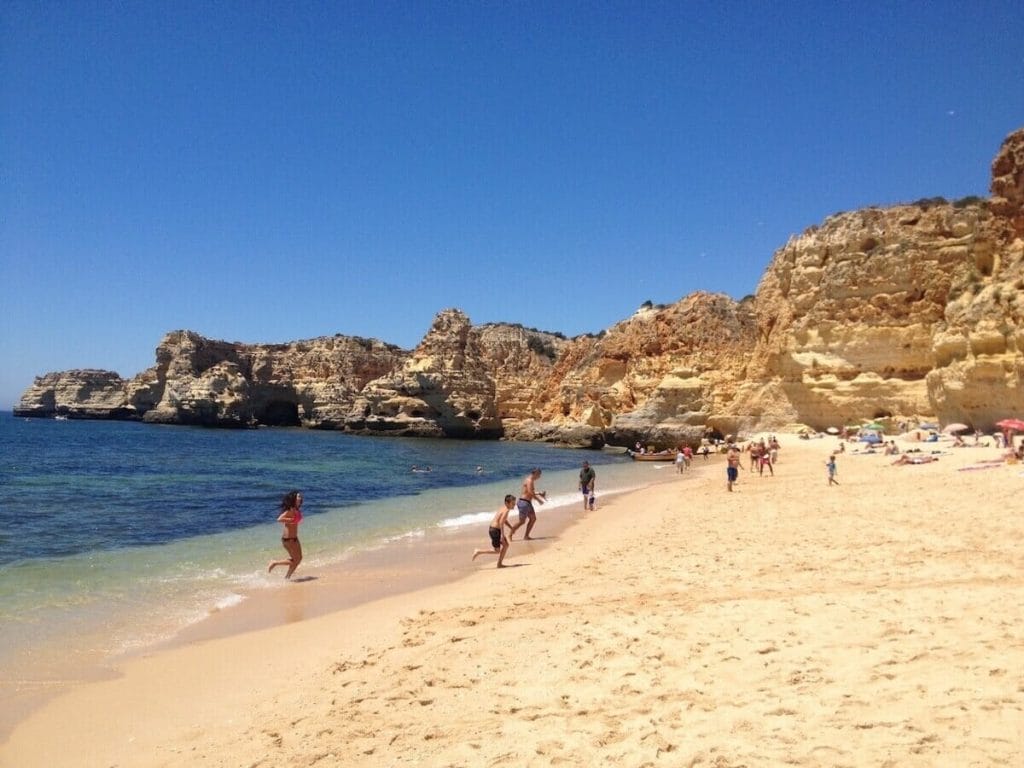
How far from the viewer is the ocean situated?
6.97 metres

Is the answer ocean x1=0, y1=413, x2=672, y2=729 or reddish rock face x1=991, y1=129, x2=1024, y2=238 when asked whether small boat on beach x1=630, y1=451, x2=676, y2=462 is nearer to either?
ocean x1=0, y1=413, x2=672, y2=729

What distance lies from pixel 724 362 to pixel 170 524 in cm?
4360

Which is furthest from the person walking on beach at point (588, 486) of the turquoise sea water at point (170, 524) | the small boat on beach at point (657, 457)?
the small boat on beach at point (657, 457)

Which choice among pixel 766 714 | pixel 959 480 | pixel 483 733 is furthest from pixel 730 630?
pixel 959 480

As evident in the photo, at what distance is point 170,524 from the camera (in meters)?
14.4

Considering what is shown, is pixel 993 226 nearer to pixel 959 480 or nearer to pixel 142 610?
pixel 959 480

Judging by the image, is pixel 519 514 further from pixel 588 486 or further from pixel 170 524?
pixel 170 524

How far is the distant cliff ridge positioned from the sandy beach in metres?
20.9

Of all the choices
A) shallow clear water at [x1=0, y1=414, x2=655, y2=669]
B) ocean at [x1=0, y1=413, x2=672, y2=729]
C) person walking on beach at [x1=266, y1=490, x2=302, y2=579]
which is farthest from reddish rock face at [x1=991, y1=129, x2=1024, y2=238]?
person walking on beach at [x1=266, y1=490, x2=302, y2=579]

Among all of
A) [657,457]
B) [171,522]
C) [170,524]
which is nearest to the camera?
[170,524]

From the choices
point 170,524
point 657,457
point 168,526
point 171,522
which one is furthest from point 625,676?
point 657,457

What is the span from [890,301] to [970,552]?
1261 inches

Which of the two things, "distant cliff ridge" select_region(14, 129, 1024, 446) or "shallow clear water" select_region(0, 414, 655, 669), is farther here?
"distant cliff ridge" select_region(14, 129, 1024, 446)

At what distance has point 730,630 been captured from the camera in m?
5.06
